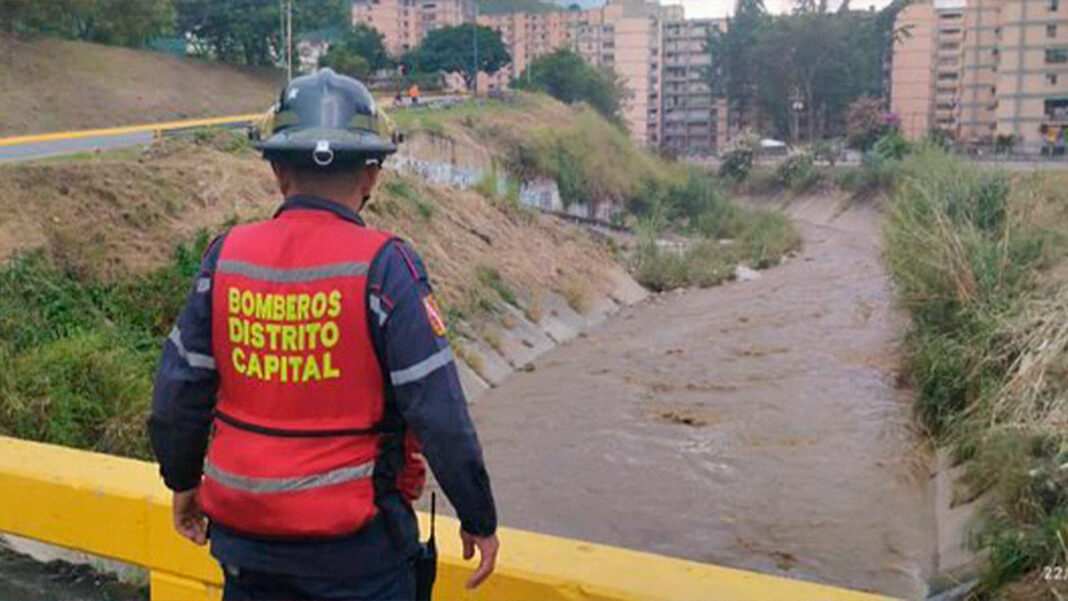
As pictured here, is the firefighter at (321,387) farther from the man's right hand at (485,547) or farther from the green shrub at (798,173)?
the green shrub at (798,173)

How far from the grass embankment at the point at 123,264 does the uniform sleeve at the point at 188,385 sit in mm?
6422

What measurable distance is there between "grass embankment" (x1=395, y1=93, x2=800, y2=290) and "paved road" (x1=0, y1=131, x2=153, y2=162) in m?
6.47

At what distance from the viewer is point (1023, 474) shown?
23.8ft

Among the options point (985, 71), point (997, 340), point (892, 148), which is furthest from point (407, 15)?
point (997, 340)

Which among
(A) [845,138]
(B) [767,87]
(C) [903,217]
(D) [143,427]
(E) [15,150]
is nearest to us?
(D) [143,427]

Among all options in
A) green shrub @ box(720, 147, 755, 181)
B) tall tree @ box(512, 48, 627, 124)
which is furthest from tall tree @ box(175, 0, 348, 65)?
green shrub @ box(720, 147, 755, 181)

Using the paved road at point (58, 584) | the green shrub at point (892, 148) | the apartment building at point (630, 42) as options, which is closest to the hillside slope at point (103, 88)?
the green shrub at point (892, 148)

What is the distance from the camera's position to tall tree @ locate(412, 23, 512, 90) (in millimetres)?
54500

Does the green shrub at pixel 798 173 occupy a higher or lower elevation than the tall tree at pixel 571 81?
lower

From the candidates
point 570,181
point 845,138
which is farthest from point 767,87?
point 570,181

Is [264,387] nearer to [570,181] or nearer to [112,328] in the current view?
[112,328]

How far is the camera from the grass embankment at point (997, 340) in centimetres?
677

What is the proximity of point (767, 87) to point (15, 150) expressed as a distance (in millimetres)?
54746

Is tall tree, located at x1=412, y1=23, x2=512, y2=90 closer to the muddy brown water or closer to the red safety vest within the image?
the muddy brown water
